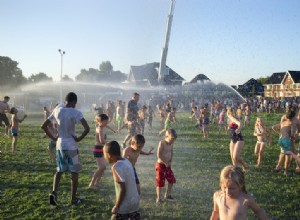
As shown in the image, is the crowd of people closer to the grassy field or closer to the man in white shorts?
the man in white shorts

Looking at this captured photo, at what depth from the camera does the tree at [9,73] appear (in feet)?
241

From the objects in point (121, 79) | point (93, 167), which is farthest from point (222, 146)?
point (121, 79)

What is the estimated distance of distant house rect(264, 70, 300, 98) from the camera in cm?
7912

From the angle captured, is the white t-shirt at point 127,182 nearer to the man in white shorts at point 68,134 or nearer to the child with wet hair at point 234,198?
the child with wet hair at point 234,198

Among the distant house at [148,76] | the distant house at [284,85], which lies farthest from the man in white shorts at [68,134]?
the distant house at [284,85]

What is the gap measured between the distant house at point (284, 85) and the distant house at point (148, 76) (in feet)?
80.1

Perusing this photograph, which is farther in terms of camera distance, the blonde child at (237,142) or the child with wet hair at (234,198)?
the blonde child at (237,142)

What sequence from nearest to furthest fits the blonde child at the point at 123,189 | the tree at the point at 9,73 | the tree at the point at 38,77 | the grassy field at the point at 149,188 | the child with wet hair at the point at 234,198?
1. the child with wet hair at the point at 234,198
2. the blonde child at the point at 123,189
3. the grassy field at the point at 149,188
4. the tree at the point at 9,73
5. the tree at the point at 38,77

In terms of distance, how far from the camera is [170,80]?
243 feet

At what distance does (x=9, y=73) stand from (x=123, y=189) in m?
78.3

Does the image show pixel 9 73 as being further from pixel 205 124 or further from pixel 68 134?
pixel 68 134

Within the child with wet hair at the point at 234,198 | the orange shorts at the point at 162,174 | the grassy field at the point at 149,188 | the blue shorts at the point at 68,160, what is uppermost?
the child with wet hair at the point at 234,198

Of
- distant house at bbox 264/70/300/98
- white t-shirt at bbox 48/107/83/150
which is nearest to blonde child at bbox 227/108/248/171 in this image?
white t-shirt at bbox 48/107/83/150

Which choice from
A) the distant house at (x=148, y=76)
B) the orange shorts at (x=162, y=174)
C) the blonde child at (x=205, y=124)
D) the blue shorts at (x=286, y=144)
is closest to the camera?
the orange shorts at (x=162, y=174)
